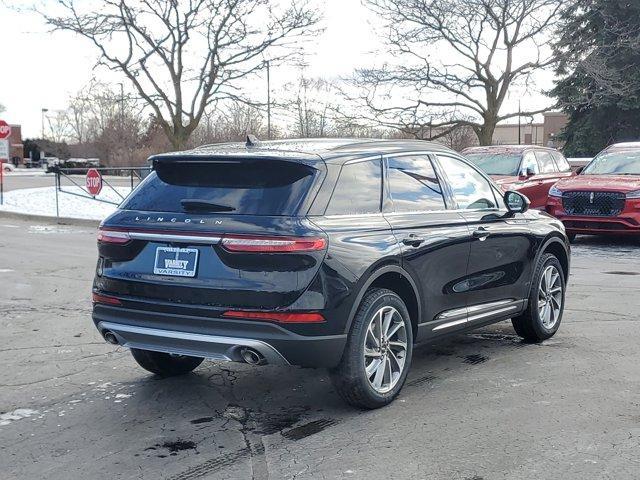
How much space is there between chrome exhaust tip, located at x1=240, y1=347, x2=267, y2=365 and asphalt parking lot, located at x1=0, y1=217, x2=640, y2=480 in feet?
1.48

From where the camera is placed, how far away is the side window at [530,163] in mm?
15877

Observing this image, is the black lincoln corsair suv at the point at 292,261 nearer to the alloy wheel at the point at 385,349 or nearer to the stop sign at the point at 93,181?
the alloy wheel at the point at 385,349

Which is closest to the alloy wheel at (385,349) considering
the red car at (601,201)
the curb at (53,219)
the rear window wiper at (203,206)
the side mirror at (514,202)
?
the rear window wiper at (203,206)

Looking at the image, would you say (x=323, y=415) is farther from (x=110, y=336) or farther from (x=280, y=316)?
(x=110, y=336)

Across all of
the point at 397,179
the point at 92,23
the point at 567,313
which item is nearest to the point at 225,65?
the point at 92,23

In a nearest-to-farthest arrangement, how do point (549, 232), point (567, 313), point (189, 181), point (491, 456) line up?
point (491, 456), point (189, 181), point (549, 232), point (567, 313)

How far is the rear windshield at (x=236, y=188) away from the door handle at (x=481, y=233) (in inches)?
67.5

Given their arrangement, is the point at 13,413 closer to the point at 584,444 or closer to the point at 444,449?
the point at 444,449

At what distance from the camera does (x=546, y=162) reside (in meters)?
16.8

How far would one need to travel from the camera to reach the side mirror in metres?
6.55

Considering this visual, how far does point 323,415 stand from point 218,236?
1.35 meters

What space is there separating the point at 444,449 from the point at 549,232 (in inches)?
124

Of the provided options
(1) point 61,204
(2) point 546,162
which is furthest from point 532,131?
(2) point 546,162

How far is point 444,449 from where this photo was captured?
14.3 feet
